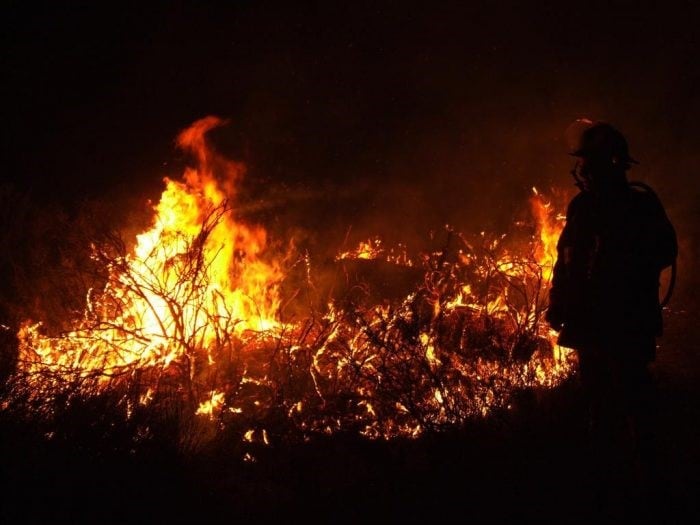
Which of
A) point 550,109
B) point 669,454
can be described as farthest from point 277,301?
point 550,109

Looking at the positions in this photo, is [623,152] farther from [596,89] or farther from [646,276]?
[596,89]

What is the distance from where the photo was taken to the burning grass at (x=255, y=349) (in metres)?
3.85

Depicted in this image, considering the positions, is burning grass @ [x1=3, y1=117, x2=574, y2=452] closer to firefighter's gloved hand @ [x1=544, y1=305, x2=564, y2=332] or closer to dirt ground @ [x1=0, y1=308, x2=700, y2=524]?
dirt ground @ [x1=0, y1=308, x2=700, y2=524]

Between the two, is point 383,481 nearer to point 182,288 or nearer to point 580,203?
point 580,203

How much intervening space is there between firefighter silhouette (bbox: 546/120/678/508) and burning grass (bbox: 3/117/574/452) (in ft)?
2.60

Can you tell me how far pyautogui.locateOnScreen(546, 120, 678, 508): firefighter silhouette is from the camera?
9.63 feet

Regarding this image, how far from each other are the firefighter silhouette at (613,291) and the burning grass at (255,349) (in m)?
0.79

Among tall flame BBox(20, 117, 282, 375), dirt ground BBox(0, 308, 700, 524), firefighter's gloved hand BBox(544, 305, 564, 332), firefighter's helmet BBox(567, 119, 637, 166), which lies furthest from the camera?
tall flame BBox(20, 117, 282, 375)

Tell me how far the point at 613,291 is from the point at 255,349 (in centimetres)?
351

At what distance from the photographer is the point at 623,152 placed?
3.08 m

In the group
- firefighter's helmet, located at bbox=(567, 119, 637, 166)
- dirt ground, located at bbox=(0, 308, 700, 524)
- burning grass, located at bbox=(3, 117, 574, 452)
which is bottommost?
dirt ground, located at bbox=(0, 308, 700, 524)

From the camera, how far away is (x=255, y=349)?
5570mm

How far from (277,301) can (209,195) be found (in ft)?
4.31

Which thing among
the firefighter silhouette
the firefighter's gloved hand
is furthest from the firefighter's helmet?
the firefighter's gloved hand
